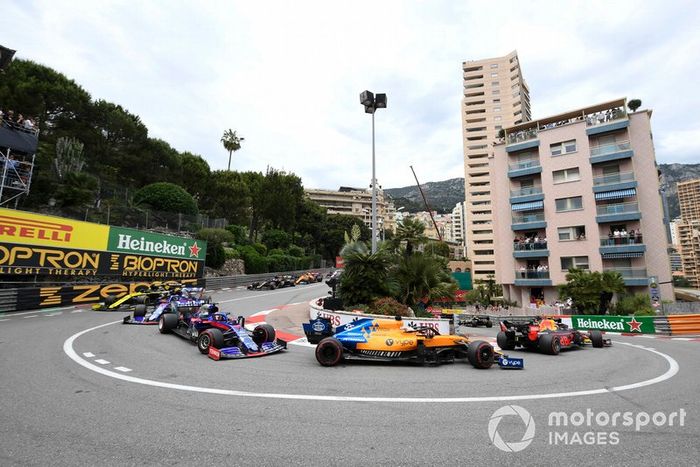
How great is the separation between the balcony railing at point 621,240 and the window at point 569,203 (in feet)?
11.5

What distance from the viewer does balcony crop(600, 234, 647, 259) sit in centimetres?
2762

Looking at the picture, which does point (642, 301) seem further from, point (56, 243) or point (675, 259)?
point (675, 259)

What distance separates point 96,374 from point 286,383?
3628 mm

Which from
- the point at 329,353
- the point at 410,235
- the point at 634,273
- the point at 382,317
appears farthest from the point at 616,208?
the point at 329,353

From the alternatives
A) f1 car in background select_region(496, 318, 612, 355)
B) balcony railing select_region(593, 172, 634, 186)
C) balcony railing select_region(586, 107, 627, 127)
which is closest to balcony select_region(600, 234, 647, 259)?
balcony railing select_region(593, 172, 634, 186)

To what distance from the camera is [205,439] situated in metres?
3.82

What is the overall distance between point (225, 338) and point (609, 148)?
35069 millimetres

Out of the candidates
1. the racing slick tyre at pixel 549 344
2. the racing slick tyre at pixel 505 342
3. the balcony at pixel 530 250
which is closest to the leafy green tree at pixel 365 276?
the racing slick tyre at pixel 505 342

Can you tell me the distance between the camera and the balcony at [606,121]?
95.5 feet

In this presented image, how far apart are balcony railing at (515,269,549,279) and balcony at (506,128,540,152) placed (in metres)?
12.6

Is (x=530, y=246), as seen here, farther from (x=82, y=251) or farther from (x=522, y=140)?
(x=82, y=251)

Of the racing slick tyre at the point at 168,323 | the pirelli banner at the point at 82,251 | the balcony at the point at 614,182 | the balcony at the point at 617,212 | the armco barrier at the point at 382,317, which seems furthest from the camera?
the balcony at the point at 614,182

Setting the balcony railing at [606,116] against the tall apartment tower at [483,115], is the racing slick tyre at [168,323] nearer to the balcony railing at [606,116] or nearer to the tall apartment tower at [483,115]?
the balcony railing at [606,116]

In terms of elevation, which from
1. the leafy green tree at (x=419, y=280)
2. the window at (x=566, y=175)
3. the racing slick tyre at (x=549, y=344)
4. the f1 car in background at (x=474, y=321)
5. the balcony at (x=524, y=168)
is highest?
the balcony at (x=524, y=168)
